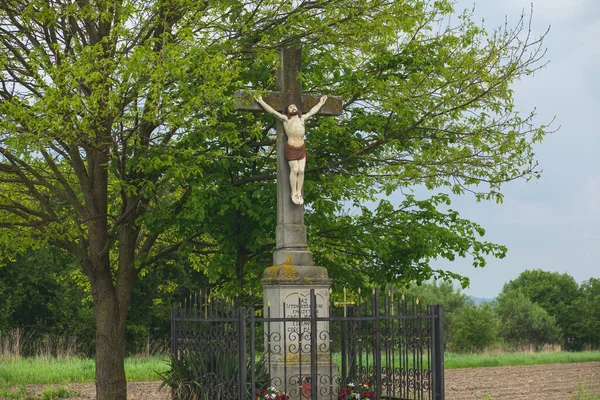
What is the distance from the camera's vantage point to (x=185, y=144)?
48.4ft

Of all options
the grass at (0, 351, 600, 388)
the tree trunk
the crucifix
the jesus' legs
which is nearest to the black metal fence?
the crucifix

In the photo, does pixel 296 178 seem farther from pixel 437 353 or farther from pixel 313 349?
pixel 437 353

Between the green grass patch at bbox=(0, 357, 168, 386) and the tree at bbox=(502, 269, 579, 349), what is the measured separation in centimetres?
3558

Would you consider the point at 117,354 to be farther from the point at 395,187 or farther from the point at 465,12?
the point at 465,12

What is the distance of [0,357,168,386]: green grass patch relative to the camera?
745 inches

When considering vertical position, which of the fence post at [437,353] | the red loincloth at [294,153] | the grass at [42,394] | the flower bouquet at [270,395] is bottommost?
the grass at [42,394]

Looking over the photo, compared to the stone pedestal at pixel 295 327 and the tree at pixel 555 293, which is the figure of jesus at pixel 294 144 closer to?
the stone pedestal at pixel 295 327

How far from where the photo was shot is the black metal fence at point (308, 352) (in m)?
11.2

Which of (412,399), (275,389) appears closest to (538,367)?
(412,399)

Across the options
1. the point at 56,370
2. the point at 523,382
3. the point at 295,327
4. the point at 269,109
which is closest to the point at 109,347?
the point at 295,327

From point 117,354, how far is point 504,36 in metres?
9.95

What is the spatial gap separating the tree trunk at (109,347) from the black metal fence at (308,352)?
2.90m

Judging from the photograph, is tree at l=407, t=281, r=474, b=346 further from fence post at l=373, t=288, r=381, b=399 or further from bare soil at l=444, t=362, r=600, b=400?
fence post at l=373, t=288, r=381, b=399

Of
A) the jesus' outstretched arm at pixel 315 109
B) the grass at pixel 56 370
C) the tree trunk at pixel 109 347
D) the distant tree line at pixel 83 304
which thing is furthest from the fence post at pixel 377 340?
the distant tree line at pixel 83 304
